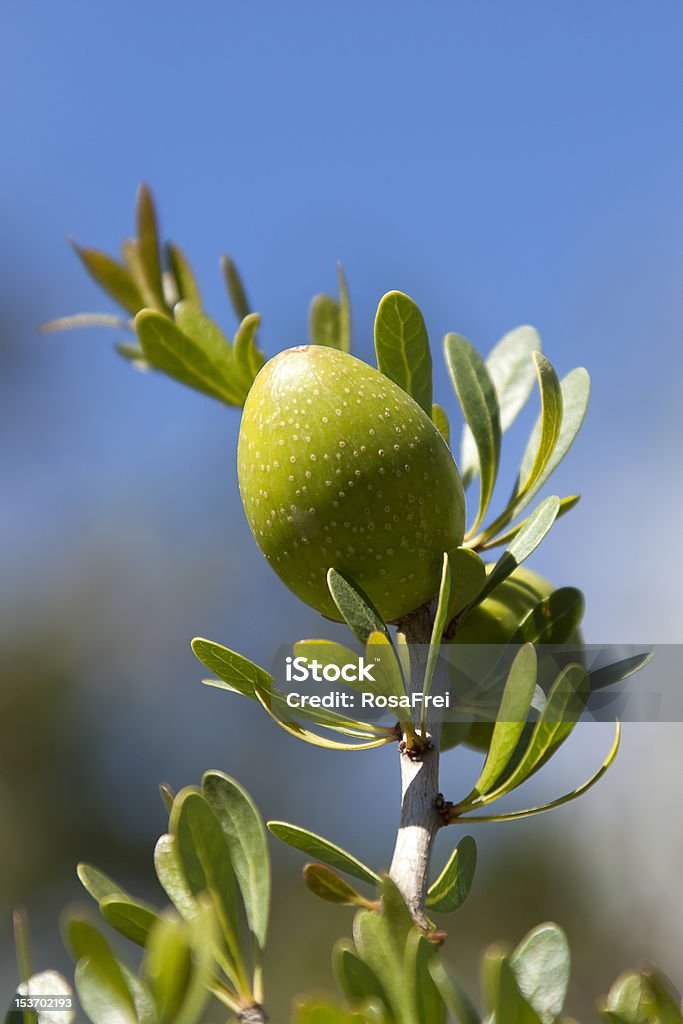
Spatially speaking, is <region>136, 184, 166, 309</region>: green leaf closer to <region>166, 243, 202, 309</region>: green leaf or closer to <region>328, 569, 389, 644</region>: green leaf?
<region>166, 243, 202, 309</region>: green leaf

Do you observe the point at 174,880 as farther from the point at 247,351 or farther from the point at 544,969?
the point at 247,351

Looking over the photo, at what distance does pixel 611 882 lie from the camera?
4805 mm

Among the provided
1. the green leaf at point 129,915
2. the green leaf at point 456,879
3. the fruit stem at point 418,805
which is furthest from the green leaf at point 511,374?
the green leaf at point 129,915

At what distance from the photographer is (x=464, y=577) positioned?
748mm

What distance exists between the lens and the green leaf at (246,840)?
2.42 feet

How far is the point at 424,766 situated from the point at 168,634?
20.2ft

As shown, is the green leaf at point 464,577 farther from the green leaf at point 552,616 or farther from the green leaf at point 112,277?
the green leaf at point 112,277

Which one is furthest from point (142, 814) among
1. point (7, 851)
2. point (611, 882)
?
point (611, 882)

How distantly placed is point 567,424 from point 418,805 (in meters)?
0.39

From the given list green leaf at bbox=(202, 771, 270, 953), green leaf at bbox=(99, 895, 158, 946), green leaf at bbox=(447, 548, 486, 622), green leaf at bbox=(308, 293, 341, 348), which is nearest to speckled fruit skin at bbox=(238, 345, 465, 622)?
green leaf at bbox=(447, 548, 486, 622)

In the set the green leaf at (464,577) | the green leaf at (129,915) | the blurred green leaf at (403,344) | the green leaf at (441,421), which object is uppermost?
the blurred green leaf at (403,344)

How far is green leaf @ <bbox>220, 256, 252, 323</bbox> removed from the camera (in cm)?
127

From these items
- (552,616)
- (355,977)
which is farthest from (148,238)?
(355,977)

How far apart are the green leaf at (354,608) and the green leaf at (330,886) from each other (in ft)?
0.60
